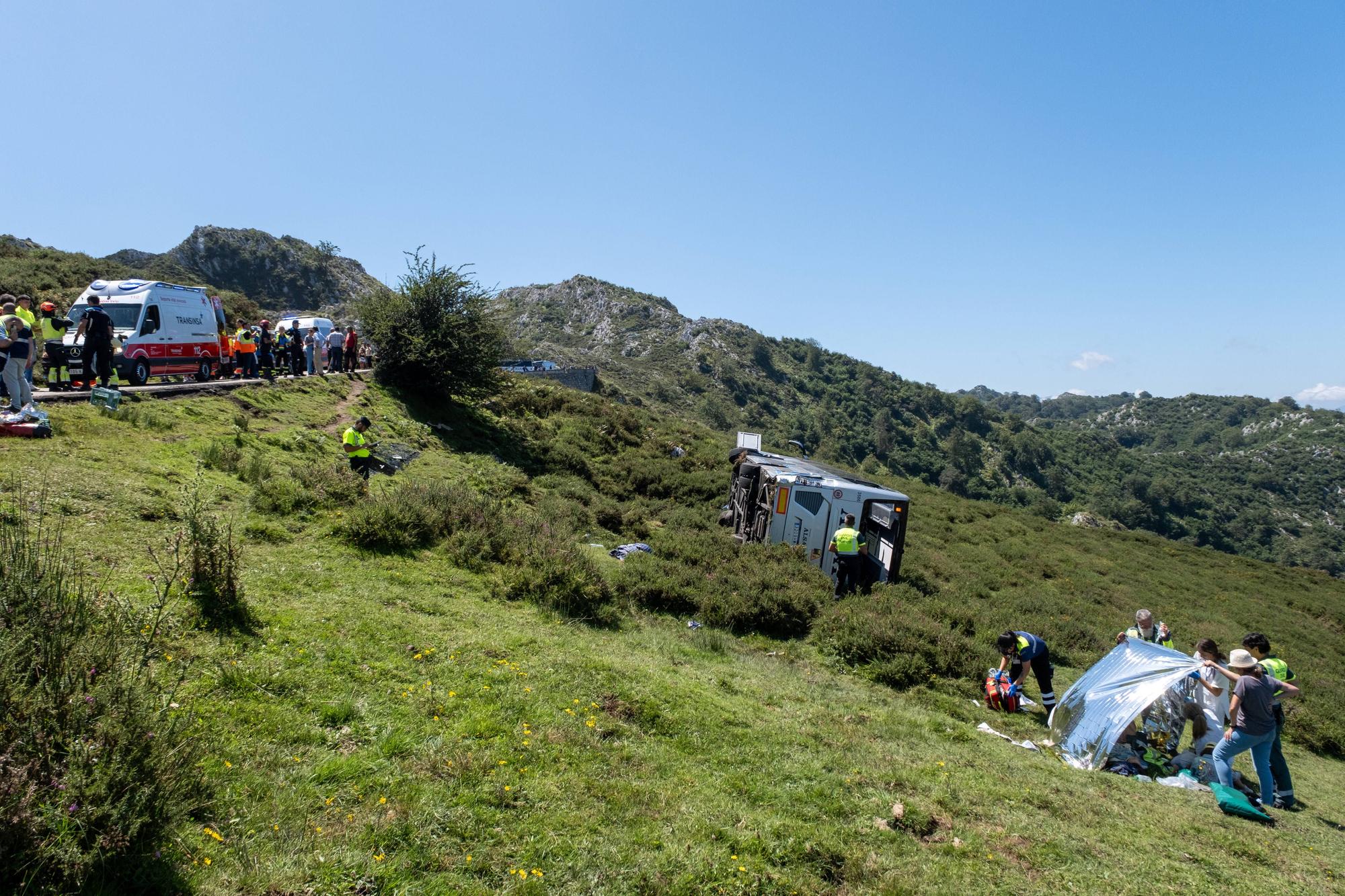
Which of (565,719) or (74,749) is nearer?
(74,749)

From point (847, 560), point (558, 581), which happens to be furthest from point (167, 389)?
point (847, 560)

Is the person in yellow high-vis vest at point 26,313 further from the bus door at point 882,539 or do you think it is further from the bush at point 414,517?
the bus door at point 882,539

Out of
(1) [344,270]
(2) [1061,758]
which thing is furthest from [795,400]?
(2) [1061,758]

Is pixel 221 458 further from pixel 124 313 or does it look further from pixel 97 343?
pixel 124 313

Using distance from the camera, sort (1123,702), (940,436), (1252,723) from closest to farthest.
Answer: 1. (1252,723)
2. (1123,702)
3. (940,436)

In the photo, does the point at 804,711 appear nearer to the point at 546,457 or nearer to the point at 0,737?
the point at 0,737

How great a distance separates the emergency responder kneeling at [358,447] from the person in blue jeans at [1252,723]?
13.2 metres

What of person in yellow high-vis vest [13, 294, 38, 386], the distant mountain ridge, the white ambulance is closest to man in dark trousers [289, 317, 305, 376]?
the white ambulance

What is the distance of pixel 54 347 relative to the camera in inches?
518

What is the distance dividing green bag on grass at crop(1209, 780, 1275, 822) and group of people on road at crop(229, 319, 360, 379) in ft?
76.6

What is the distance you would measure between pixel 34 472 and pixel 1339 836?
1508 cm

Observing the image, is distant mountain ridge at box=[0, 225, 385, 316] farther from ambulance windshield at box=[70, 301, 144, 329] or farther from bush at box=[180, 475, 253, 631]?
bush at box=[180, 475, 253, 631]

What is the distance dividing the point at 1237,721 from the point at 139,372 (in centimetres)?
2210

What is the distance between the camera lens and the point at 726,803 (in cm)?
522
